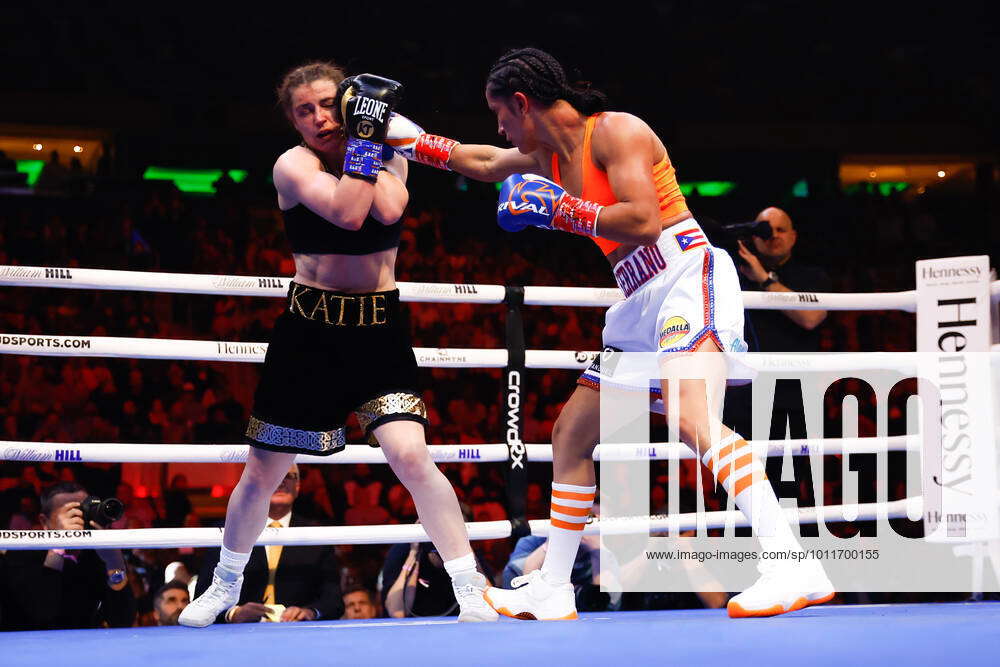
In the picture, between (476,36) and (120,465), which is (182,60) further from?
(120,465)

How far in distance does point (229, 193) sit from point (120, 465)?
341 cm

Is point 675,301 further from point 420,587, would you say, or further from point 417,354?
point 420,587

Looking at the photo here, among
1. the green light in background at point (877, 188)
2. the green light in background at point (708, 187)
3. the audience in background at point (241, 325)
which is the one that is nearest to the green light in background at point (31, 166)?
the audience in background at point (241, 325)

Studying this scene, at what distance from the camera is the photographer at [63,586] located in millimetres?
3312

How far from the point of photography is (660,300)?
2545 millimetres

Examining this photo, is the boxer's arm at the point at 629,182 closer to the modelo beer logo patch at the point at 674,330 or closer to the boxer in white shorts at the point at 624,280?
the boxer in white shorts at the point at 624,280

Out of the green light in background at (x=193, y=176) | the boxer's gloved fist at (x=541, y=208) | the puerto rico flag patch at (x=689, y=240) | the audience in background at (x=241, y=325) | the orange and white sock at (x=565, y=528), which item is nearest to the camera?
the boxer's gloved fist at (x=541, y=208)

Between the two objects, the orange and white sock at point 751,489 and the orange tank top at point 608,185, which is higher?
the orange tank top at point 608,185

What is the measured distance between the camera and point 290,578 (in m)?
3.84

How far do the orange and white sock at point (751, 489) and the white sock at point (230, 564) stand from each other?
1253mm

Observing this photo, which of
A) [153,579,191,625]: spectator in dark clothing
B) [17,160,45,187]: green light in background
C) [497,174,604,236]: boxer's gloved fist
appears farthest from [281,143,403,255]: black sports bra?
[17,160,45,187]: green light in background

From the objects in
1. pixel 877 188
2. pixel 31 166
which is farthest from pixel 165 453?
pixel 877 188

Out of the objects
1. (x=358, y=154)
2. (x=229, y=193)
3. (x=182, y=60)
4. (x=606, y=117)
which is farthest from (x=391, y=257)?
(x=182, y=60)

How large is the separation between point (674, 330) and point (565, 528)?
61 cm
